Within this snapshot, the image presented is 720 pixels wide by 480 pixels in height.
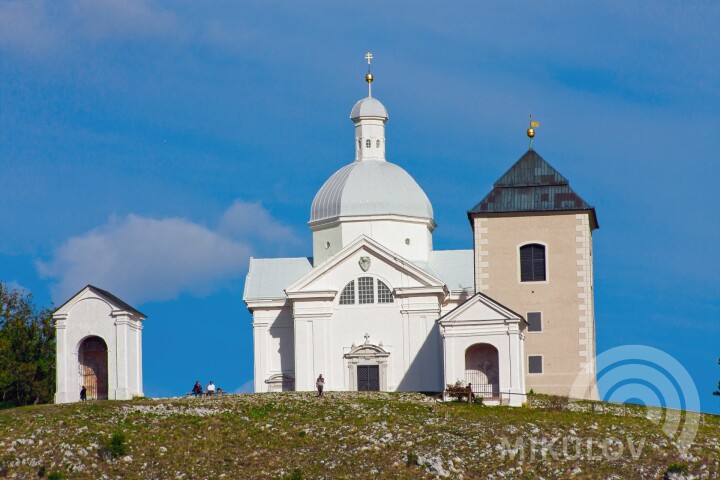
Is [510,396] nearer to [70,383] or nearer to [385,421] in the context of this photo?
[385,421]

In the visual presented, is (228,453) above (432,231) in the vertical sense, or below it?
below

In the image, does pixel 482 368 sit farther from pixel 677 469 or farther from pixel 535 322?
pixel 677 469

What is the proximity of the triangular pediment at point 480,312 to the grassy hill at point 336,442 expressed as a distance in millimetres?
5061

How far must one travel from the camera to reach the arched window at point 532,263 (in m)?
83.4

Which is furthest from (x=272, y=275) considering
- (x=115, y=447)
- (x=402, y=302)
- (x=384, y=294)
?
(x=115, y=447)

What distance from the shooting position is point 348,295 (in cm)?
8719

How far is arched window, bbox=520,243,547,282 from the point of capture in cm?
8344

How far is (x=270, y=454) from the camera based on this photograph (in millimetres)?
68938

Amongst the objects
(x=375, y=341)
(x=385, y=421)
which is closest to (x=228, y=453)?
(x=385, y=421)

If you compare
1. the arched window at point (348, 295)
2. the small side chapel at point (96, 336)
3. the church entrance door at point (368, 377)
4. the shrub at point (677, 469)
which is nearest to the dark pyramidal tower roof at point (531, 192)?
the arched window at point (348, 295)

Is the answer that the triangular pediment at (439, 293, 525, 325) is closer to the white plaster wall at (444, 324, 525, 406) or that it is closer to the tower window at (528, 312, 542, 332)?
the white plaster wall at (444, 324, 525, 406)

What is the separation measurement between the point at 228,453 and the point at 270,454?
1.48 m

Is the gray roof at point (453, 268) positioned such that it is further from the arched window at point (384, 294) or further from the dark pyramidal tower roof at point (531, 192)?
the dark pyramidal tower roof at point (531, 192)

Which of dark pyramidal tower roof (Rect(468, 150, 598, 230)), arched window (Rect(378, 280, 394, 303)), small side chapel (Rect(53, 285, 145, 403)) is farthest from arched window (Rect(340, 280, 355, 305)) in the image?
small side chapel (Rect(53, 285, 145, 403))
